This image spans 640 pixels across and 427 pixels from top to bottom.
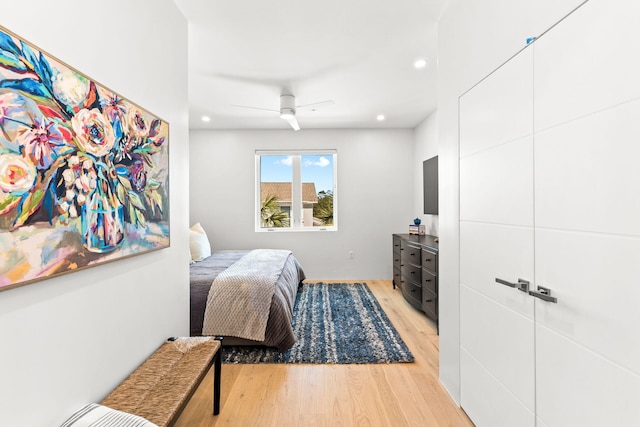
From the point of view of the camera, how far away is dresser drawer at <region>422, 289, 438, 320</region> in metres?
3.24

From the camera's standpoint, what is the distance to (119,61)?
148cm

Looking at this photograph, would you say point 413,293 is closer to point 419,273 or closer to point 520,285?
point 419,273

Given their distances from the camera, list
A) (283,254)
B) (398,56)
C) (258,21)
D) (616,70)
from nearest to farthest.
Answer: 1. (616,70)
2. (258,21)
3. (398,56)
4. (283,254)

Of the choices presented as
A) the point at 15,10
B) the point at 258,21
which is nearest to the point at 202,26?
the point at 258,21

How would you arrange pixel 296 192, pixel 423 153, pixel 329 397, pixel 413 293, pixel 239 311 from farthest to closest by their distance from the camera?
pixel 296 192 → pixel 423 153 → pixel 413 293 → pixel 239 311 → pixel 329 397

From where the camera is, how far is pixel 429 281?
3395 mm

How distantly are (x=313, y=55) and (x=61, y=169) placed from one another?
7.61 ft

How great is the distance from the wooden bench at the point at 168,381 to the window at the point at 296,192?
3567mm

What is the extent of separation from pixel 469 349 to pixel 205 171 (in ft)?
15.7

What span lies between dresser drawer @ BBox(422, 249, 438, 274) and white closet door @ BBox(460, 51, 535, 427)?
1274 millimetres

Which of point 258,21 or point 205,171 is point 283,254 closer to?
point 205,171

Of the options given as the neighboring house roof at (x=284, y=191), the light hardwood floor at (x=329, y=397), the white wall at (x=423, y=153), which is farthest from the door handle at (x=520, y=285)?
the neighboring house roof at (x=284, y=191)

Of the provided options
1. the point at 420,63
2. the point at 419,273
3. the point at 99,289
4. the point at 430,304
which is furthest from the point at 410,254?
the point at 99,289

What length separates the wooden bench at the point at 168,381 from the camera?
132 cm
